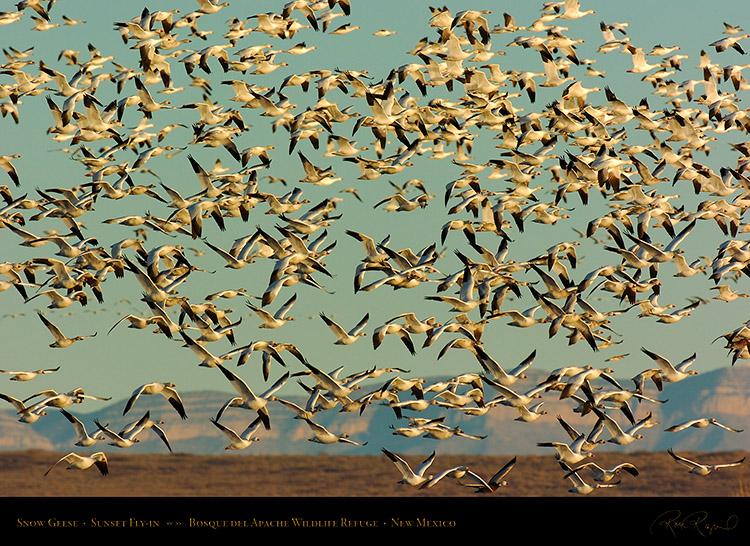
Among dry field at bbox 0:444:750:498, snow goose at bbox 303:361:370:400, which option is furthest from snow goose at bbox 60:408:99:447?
dry field at bbox 0:444:750:498

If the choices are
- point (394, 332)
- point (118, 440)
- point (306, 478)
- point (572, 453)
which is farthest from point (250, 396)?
point (306, 478)

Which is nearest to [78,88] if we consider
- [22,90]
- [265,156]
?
[22,90]

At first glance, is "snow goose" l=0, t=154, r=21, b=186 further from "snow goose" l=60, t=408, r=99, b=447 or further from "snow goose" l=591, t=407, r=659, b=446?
"snow goose" l=591, t=407, r=659, b=446

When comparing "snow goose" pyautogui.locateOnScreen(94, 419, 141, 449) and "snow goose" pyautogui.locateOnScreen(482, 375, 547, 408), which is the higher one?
"snow goose" pyautogui.locateOnScreen(482, 375, 547, 408)

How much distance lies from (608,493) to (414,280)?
4375cm

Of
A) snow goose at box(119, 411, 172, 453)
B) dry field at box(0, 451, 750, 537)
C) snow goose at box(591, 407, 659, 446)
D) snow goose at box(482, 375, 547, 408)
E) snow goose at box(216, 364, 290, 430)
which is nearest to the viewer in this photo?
snow goose at box(216, 364, 290, 430)

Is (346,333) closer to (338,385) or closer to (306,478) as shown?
(338,385)

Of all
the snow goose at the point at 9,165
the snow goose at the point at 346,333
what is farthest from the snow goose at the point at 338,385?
the snow goose at the point at 9,165

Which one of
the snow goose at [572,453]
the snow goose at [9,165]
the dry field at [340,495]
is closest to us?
the dry field at [340,495]

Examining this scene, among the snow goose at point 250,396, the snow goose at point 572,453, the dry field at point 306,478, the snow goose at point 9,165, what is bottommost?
the dry field at point 306,478
